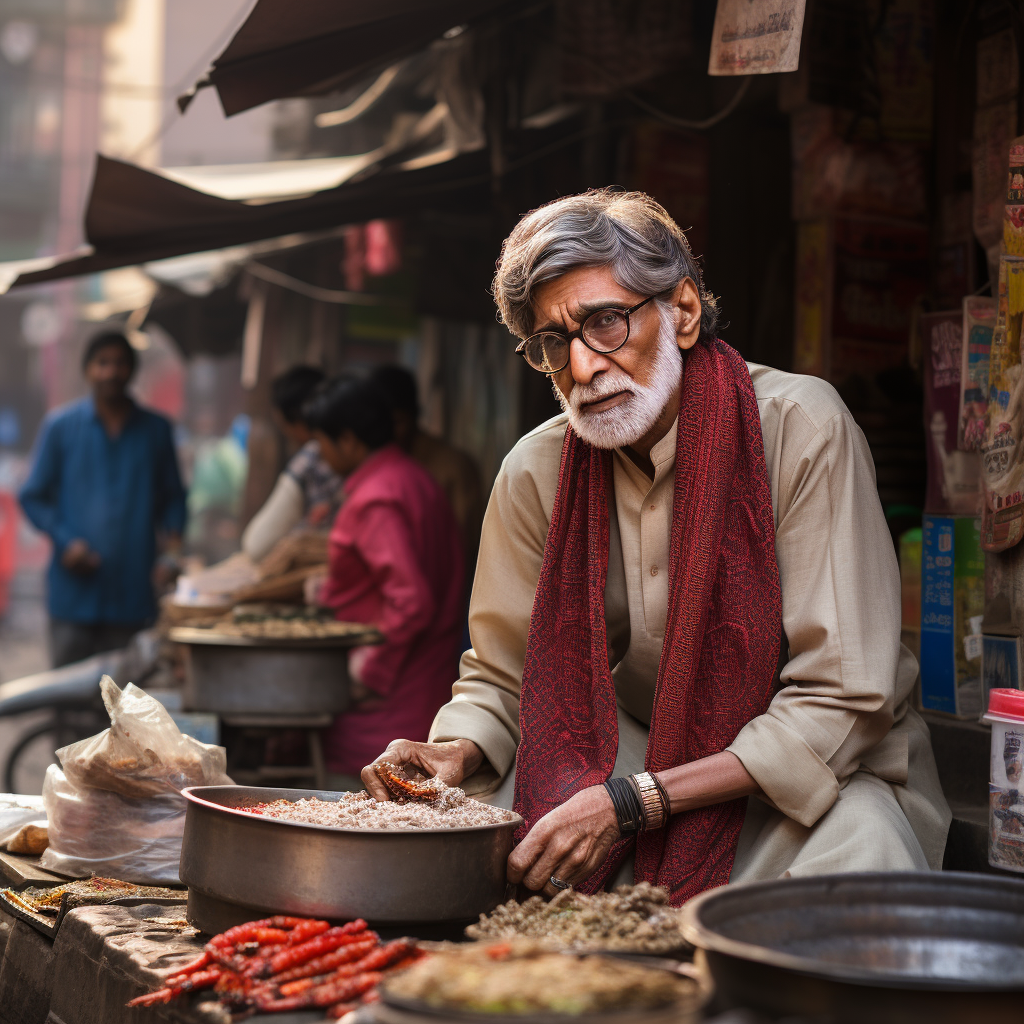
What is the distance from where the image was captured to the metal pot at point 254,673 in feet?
15.9

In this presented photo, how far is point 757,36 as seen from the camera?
9.09 feet

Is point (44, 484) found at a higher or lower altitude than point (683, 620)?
higher

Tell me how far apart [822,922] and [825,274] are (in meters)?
2.81

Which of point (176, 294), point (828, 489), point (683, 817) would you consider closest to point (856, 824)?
point (683, 817)

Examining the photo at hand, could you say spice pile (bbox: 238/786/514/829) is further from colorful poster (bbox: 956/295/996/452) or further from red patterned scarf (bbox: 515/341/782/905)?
colorful poster (bbox: 956/295/996/452)

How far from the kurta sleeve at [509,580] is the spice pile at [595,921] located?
68 cm

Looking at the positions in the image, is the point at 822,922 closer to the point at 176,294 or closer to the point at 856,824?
the point at 856,824

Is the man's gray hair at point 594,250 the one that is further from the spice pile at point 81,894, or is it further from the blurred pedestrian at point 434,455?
the blurred pedestrian at point 434,455

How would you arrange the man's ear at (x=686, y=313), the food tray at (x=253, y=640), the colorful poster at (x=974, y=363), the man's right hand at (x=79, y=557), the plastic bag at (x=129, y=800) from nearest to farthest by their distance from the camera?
the man's ear at (x=686, y=313) → the plastic bag at (x=129, y=800) → the colorful poster at (x=974, y=363) → the food tray at (x=253, y=640) → the man's right hand at (x=79, y=557)

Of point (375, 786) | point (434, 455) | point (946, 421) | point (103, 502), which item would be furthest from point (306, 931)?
point (103, 502)

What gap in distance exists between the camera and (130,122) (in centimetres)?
2995

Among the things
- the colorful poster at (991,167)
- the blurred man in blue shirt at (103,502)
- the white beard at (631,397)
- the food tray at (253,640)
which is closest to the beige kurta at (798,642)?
the white beard at (631,397)

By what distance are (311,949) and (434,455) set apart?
5.37 m

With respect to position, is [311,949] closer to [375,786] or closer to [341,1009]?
[341,1009]
